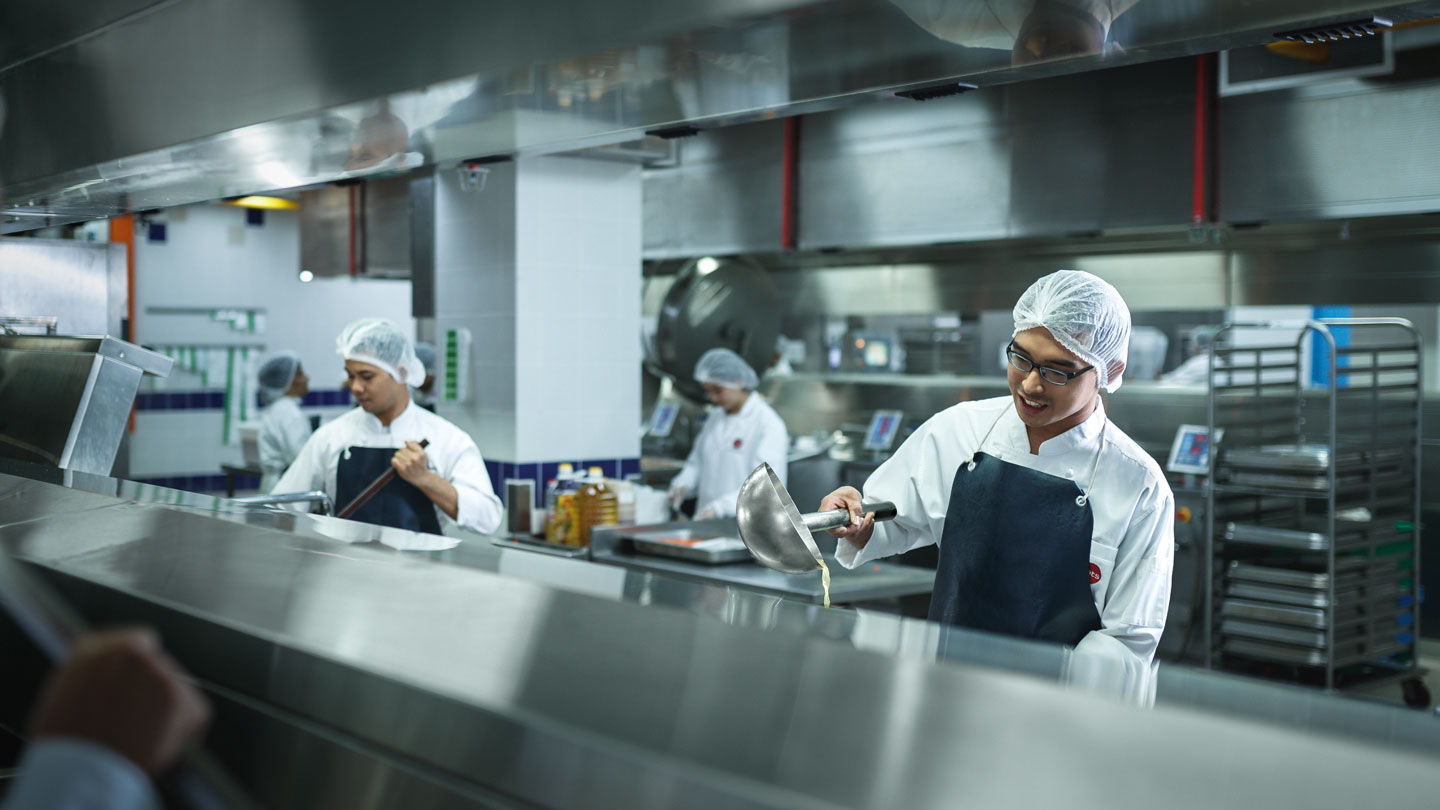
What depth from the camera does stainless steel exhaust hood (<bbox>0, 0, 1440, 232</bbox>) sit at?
1363mm

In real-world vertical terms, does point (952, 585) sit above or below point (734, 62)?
below

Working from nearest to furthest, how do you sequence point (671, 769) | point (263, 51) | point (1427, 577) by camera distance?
1. point (671, 769)
2. point (263, 51)
3. point (1427, 577)

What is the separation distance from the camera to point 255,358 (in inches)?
385

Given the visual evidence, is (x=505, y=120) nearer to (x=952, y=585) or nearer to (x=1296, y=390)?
(x=952, y=585)

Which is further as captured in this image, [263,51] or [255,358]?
[255,358]

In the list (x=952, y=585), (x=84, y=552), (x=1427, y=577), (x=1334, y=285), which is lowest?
(x=1427, y=577)

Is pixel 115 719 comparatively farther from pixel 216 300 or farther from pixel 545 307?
pixel 216 300

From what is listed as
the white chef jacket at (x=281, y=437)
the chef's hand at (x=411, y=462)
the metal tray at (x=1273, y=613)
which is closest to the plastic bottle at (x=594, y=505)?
the chef's hand at (x=411, y=462)

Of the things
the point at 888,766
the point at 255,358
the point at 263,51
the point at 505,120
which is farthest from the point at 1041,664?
the point at 255,358

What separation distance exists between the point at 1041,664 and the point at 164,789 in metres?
0.67

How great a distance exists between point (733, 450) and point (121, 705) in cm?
461

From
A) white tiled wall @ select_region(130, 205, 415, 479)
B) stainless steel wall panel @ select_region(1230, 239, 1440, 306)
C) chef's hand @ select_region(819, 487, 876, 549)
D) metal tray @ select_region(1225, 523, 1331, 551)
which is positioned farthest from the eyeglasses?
white tiled wall @ select_region(130, 205, 415, 479)

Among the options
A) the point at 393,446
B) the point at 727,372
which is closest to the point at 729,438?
the point at 727,372

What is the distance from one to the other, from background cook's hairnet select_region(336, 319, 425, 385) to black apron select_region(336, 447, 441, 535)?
250 mm
